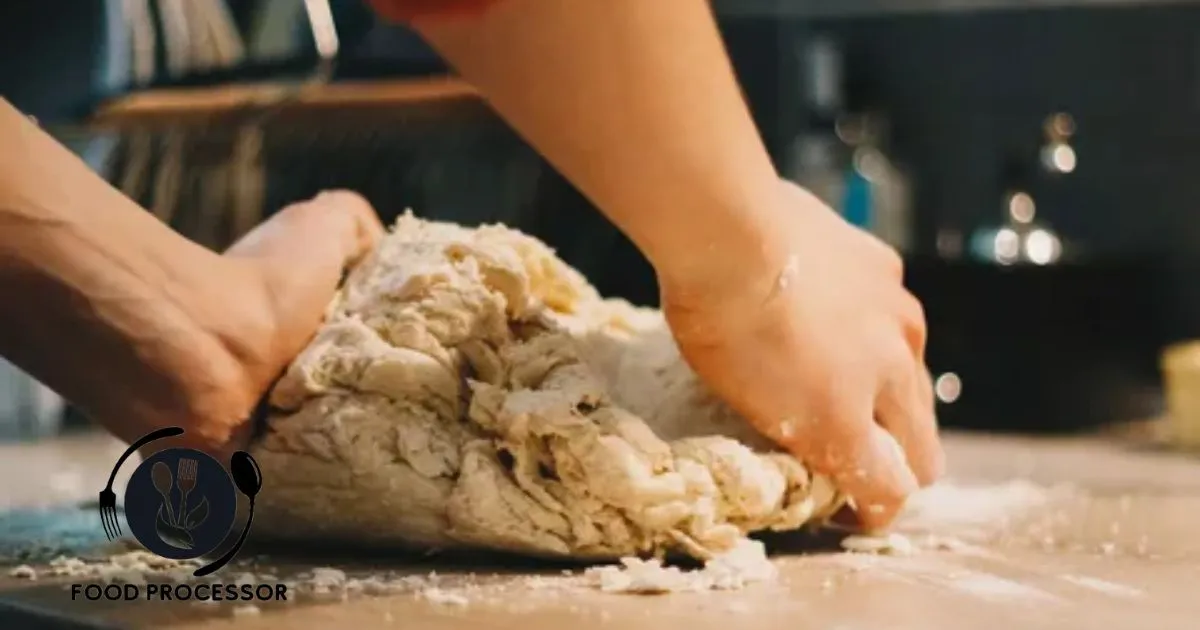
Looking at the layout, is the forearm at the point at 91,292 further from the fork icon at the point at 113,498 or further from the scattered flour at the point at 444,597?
the scattered flour at the point at 444,597

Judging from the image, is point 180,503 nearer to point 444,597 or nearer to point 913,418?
point 444,597

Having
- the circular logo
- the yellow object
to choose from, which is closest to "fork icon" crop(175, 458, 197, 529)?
the circular logo

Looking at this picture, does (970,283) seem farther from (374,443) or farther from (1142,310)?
(374,443)

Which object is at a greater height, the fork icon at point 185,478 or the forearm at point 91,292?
the forearm at point 91,292

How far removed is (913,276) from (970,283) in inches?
2.0

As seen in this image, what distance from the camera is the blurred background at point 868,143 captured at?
987mm

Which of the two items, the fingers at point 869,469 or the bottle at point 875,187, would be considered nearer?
the fingers at point 869,469

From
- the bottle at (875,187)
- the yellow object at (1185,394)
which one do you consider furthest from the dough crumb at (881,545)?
the bottle at (875,187)

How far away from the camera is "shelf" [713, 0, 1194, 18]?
55.4 inches

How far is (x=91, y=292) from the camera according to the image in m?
0.61

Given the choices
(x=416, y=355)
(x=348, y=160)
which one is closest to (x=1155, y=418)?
(x=348, y=160)

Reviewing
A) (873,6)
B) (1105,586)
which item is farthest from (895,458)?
(873,6)

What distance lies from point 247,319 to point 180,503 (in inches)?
Answer: 3.6

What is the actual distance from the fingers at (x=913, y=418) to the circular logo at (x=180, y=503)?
322 mm
